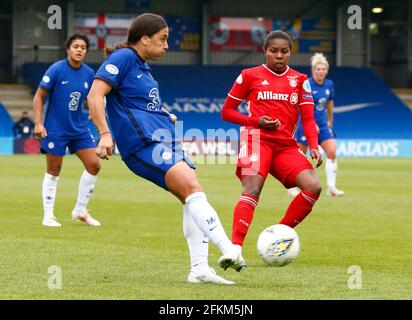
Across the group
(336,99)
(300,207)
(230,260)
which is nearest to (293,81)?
(300,207)

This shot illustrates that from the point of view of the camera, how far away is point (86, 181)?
12.9 m

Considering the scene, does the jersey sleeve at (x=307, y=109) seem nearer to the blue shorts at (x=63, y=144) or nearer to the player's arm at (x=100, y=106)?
the player's arm at (x=100, y=106)

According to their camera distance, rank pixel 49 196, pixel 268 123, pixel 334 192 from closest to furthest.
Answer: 1. pixel 268 123
2. pixel 49 196
3. pixel 334 192

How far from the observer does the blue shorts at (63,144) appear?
1268cm

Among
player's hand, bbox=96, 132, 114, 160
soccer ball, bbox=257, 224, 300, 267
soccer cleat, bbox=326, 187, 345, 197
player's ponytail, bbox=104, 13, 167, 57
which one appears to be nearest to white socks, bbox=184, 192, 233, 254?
player's hand, bbox=96, 132, 114, 160

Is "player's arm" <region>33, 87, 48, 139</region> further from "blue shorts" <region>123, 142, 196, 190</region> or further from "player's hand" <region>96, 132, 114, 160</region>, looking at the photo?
"player's hand" <region>96, 132, 114, 160</region>

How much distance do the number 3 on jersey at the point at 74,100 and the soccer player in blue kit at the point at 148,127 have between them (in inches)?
193

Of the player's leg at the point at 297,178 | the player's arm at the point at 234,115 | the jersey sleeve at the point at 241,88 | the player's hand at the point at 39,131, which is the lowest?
the player's leg at the point at 297,178

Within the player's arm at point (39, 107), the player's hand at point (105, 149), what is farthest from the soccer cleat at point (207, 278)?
the player's arm at point (39, 107)

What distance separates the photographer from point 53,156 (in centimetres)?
1281

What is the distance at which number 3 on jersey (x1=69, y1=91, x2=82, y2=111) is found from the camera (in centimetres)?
1270

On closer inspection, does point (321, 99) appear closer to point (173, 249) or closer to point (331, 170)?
point (331, 170)

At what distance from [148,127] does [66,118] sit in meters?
5.20

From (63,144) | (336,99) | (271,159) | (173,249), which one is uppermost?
(336,99)
